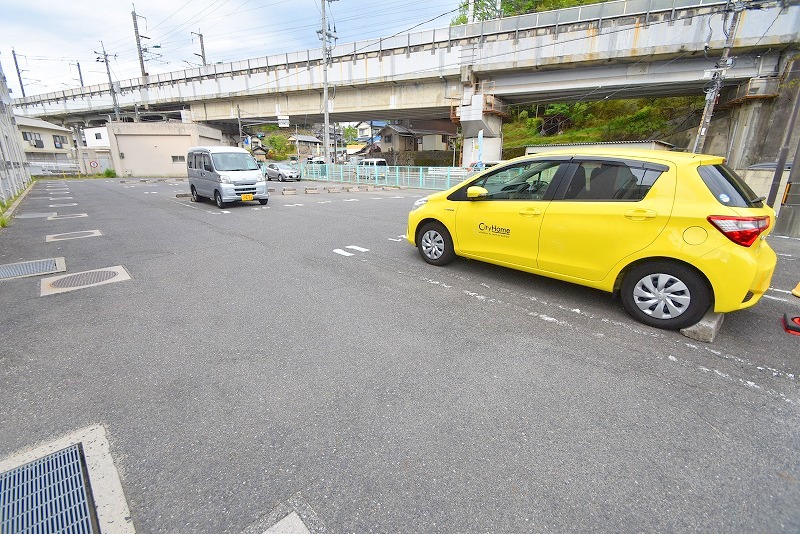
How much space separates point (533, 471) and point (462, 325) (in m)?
1.73

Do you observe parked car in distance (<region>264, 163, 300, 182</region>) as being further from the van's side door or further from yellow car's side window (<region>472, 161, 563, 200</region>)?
yellow car's side window (<region>472, 161, 563, 200</region>)

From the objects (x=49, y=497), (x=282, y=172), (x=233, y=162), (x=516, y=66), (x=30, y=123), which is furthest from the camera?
(x=30, y=123)

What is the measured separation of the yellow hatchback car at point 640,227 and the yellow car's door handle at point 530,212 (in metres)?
0.01

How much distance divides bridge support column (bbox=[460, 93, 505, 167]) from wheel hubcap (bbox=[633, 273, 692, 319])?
18.8m

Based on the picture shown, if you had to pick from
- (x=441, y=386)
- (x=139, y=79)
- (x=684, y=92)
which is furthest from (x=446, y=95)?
(x=139, y=79)

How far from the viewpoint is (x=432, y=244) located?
5.43m

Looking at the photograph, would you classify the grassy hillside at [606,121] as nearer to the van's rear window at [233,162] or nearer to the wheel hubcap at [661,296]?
the van's rear window at [233,162]

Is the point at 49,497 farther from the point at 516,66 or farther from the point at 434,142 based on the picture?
the point at 434,142

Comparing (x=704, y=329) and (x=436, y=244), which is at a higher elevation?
(x=436, y=244)

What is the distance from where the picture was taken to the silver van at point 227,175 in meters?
11.5

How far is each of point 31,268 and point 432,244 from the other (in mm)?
5942

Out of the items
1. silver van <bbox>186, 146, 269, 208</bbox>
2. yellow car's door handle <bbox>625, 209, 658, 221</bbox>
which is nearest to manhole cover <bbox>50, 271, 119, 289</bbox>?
yellow car's door handle <bbox>625, 209, 658, 221</bbox>

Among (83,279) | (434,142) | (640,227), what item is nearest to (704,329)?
(640,227)

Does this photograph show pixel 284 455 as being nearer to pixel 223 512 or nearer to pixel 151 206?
pixel 223 512
